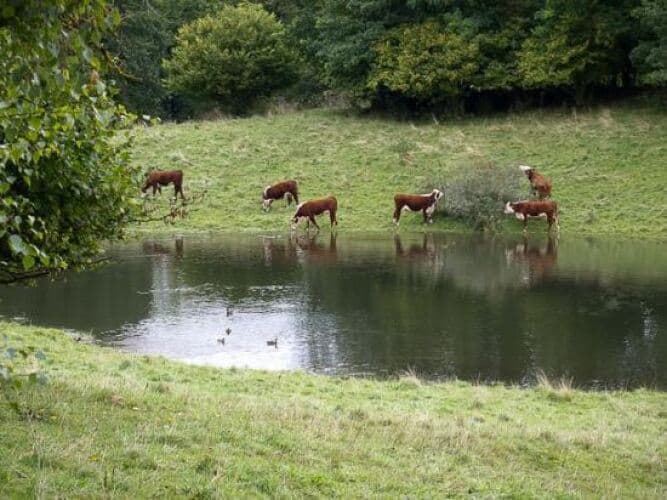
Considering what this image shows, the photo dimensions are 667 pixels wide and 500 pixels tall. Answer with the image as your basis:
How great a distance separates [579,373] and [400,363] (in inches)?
122

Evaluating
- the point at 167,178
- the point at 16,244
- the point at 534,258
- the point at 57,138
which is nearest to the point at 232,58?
the point at 167,178

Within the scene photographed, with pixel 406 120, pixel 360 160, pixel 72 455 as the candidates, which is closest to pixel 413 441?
pixel 72 455

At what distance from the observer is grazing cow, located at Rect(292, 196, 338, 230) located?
31.7 metres

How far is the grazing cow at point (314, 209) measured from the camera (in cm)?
3169

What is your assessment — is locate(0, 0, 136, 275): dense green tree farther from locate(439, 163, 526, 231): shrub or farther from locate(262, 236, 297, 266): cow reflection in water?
locate(439, 163, 526, 231): shrub

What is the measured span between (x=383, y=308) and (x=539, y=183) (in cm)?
1701

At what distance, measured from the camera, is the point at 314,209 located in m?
31.8

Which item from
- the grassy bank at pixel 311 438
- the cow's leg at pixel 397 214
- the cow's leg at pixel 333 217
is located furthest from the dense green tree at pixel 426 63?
the grassy bank at pixel 311 438

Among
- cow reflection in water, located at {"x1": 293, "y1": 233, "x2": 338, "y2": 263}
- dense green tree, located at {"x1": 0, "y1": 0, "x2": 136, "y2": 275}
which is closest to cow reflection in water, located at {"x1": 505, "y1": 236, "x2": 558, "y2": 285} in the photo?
cow reflection in water, located at {"x1": 293, "y1": 233, "x2": 338, "y2": 263}

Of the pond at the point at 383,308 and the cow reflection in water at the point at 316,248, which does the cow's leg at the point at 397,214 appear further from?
the pond at the point at 383,308

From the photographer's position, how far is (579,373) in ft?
46.9

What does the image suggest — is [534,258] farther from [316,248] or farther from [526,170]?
[526,170]

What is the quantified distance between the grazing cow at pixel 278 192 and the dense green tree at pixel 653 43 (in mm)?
17754

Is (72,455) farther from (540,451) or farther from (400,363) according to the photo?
(400,363)
